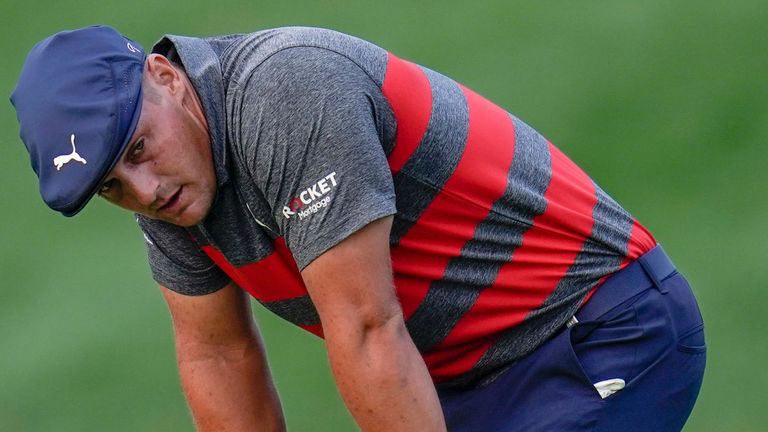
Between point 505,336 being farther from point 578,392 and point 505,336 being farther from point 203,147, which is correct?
point 203,147

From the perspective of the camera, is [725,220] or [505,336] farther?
[725,220]

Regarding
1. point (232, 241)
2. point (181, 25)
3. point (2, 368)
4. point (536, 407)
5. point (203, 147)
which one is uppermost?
point (203, 147)

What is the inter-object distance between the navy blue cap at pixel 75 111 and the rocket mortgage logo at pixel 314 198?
0.30 m

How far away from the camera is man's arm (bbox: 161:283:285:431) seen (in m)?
2.77

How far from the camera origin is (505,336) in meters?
2.57

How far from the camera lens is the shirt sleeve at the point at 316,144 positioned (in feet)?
6.97

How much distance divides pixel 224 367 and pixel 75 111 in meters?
0.88

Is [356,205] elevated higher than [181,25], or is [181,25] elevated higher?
[356,205]

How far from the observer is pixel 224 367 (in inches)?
112

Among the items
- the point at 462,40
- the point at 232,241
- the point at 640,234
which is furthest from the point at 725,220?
the point at 232,241

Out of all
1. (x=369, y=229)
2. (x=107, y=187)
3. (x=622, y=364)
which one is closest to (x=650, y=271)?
(x=622, y=364)

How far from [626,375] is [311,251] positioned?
2.30 feet

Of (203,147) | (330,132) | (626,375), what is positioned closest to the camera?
(330,132)

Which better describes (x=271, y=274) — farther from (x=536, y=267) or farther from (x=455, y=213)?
(x=536, y=267)
